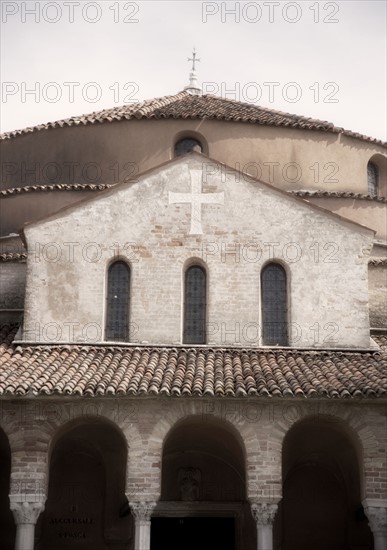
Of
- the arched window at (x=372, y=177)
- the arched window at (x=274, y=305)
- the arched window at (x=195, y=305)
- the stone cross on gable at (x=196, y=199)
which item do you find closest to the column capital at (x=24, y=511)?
the arched window at (x=195, y=305)

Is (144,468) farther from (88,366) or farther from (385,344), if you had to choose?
(385,344)

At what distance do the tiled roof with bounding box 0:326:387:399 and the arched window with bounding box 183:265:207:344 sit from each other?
1.67 ft

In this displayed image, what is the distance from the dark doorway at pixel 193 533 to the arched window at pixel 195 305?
375 cm

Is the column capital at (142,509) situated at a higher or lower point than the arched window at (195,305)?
lower

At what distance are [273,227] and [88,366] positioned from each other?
508 cm

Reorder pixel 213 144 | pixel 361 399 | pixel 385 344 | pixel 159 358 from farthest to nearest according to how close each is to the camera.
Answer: pixel 213 144 < pixel 385 344 < pixel 159 358 < pixel 361 399

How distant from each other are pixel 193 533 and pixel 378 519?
15.1ft

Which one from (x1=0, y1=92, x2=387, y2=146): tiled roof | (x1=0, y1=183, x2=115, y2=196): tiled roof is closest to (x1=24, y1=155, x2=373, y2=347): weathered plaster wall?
(x1=0, y1=183, x2=115, y2=196): tiled roof

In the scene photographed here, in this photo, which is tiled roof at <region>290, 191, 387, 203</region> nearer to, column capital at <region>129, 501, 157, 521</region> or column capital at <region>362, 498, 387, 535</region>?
column capital at <region>362, 498, 387, 535</region>

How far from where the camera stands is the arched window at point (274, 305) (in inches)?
829

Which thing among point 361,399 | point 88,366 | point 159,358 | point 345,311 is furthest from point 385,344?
point 88,366

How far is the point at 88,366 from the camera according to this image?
19375mm

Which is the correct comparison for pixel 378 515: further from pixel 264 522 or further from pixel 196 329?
pixel 196 329

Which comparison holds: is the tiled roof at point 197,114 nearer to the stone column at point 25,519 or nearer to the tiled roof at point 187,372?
the tiled roof at point 187,372
